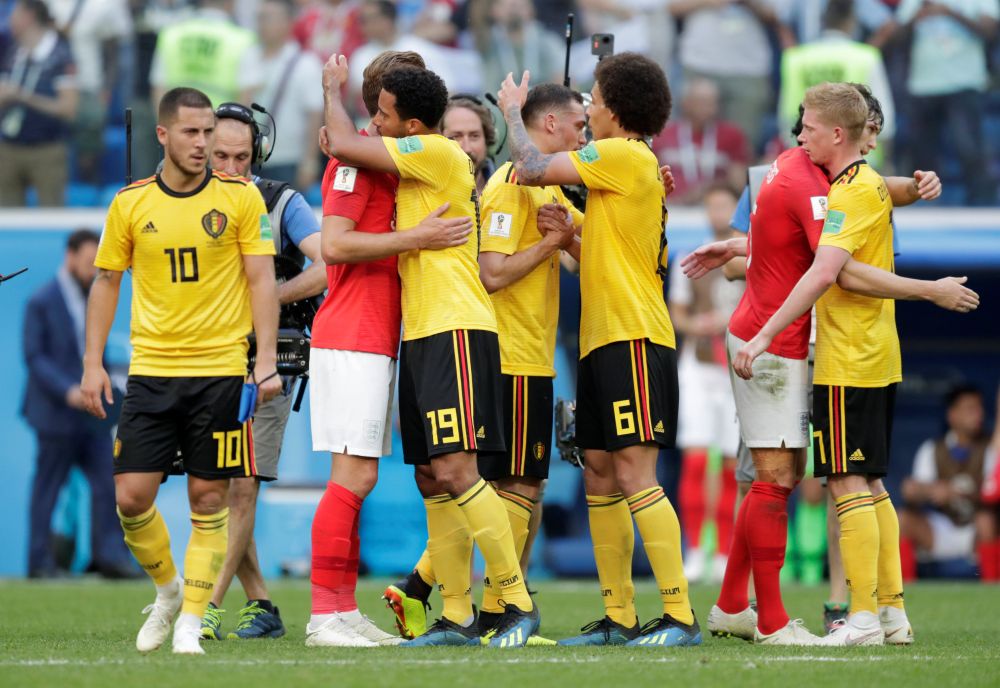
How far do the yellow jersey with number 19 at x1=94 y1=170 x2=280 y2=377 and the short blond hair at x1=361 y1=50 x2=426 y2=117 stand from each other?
0.70 meters

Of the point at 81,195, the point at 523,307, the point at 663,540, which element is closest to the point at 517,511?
the point at 663,540

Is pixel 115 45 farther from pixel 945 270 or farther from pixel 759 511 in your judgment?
pixel 759 511

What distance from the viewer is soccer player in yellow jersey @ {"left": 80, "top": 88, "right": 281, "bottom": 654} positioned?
231 inches

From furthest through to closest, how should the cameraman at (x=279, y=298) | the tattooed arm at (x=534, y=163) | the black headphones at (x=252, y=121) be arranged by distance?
the black headphones at (x=252, y=121) → the cameraman at (x=279, y=298) → the tattooed arm at (x=534, y=163)

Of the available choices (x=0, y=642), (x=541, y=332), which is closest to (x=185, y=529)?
(x=0, y=642)

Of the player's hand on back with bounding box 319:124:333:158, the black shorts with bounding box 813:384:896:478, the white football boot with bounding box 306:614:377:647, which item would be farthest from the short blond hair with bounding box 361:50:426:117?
the black shorts with bounding box 813:384:896:478

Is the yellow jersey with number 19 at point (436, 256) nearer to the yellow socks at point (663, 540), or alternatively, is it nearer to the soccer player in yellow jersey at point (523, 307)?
the soccer player in yellow jersey at point (523, 307)

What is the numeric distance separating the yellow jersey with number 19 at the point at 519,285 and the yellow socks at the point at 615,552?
0.63 meters

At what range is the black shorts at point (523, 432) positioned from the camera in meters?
6.67

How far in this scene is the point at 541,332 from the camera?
265 inches

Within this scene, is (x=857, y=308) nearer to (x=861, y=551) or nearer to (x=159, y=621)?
(x=861, y=551)

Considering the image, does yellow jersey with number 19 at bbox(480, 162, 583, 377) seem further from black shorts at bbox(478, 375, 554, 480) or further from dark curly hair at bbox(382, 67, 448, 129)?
dark curly hair at bbox(382, 67, 448, 129)

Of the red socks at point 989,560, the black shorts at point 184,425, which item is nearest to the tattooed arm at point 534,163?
the black shorts at point 184,425

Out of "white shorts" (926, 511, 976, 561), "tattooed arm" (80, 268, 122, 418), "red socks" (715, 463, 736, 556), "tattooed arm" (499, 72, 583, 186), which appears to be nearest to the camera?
"tattooed arm" (80, 268, 122, 418)
